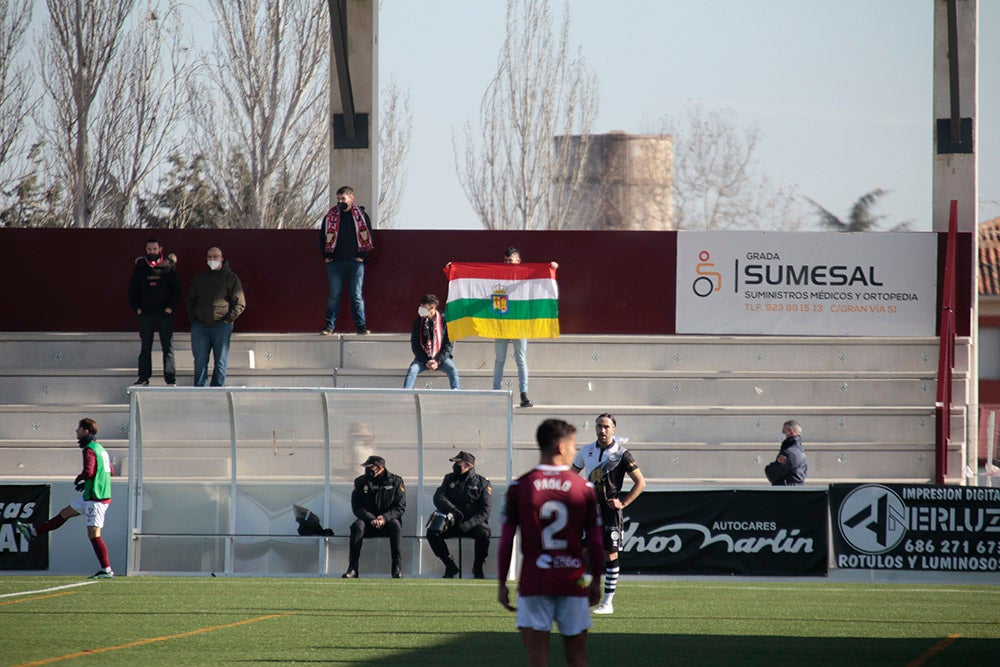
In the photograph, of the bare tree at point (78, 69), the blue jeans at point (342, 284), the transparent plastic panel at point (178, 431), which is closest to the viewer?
the transparent plastic panel at point (178, 431)

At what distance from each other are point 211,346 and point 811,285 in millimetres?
10426

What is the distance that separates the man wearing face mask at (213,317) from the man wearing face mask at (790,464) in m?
8.75

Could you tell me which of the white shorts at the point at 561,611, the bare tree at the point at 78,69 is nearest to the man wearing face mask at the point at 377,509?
the white shorts at the point at 561,611

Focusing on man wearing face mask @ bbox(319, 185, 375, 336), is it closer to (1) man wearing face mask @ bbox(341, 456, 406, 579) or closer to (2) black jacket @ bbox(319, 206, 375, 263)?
(2) black jacket @ bbox(319, 206, 375, 263)

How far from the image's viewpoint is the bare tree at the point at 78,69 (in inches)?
1601

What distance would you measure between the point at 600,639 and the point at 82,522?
928 centimetres

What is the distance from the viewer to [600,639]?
1121cm

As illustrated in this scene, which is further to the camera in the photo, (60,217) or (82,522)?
(60,217)

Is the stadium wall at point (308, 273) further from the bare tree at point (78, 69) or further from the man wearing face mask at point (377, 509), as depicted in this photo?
the bare tree at point (78, 69)

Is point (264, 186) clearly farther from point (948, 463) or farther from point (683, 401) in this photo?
point (948, 463)

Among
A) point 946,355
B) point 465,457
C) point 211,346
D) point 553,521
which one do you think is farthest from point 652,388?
point 553,521

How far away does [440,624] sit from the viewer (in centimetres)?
1190

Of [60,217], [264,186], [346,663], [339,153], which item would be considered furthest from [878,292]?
[60,217]

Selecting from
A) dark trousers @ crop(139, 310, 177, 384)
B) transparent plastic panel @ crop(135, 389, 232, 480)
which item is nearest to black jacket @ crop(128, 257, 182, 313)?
dark trousers @ crop(139, 310, 177, 384)
